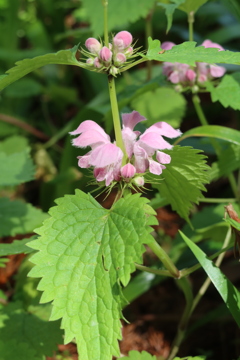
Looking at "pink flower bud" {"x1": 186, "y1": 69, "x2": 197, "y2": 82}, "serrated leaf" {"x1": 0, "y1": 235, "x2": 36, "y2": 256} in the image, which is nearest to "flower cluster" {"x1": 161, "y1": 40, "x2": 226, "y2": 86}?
"pink flower bud" {"x1": 186, "y1": 69, "x2": 197, "y2": 82}

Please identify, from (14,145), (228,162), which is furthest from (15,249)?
(14,145)

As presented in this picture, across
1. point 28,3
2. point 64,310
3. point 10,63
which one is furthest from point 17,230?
point 28,3

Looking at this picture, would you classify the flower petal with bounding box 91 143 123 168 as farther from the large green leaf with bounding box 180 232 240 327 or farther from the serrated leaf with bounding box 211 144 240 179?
the serrated leaf with bounding box 211 144 240 179

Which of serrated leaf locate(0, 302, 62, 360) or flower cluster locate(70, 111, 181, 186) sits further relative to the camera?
serrated leaf locate(0, 302, 62, 360)

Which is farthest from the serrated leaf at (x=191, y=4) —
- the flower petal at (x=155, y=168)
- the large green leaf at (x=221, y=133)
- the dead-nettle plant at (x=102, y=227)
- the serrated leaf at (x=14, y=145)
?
the serrated leaf at (x=14, y=145)

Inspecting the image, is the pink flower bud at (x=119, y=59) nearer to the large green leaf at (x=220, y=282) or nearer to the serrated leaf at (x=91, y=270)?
the serrated leaf at (x=91, y=270)

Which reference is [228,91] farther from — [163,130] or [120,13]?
[120,13]

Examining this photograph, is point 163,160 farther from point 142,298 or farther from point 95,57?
point 142,298
